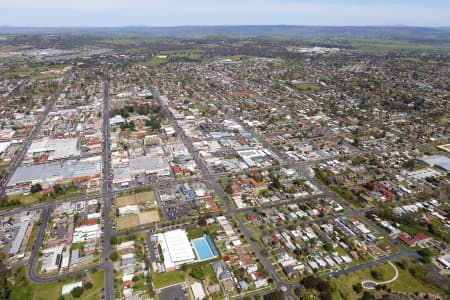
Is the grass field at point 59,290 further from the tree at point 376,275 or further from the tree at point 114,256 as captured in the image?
the tree at point 376,275

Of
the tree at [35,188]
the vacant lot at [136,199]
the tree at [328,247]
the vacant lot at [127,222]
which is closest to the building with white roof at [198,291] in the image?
the vacant lot at [127,222]

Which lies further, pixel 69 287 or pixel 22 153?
pixel 22 153

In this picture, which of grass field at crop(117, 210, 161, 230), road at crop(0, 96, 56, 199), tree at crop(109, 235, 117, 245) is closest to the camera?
tree at crop(109, 235, 117, 245)

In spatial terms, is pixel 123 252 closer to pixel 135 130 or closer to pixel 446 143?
pixel 135 130

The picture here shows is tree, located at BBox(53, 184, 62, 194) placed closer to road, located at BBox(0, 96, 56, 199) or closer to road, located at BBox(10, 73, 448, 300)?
road, located at BBox(10, 73, 448, 300)

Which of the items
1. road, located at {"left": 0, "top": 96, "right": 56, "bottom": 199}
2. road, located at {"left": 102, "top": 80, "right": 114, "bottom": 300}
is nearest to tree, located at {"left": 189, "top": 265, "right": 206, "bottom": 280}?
→ road, located at {"left": 102, "top": 80, "right": 114, "bottom": 300}

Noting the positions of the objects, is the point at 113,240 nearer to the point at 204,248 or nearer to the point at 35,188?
the point at 204,248

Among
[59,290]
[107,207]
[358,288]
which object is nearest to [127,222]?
[107,207]
